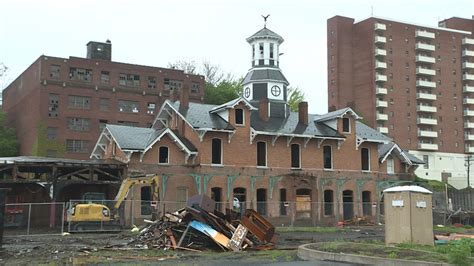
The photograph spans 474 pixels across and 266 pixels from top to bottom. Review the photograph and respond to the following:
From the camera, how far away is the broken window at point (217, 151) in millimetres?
46750

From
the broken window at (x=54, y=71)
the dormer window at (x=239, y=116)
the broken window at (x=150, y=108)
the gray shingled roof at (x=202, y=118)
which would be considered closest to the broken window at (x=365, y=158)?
the dormer window at (x=239, y=116)

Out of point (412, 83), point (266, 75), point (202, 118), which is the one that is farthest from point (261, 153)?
point (412, 83)

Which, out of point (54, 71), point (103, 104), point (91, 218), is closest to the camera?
point (91, 218)

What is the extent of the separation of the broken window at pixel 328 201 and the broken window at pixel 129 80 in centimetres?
4047

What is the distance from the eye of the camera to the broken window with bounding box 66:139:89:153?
250ft

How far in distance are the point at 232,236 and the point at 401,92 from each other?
8714 centimetres

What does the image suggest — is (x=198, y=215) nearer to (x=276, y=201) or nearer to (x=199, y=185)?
(x=199, y=185)

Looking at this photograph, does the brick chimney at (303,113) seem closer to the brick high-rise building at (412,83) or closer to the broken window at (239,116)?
the broken window at (239,116)

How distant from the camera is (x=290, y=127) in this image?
2000 inches

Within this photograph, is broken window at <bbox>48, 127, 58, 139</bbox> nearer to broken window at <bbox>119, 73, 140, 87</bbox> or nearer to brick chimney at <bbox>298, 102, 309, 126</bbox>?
broken window at <bbox>119, 73, 140, 87</bbox>

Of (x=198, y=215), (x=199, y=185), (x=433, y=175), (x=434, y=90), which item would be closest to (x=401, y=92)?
(x=434, y=90)

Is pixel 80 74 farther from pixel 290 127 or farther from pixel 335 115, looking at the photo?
pixel 335 115

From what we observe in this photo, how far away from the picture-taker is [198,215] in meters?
22.5

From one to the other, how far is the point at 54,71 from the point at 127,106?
1082cm
